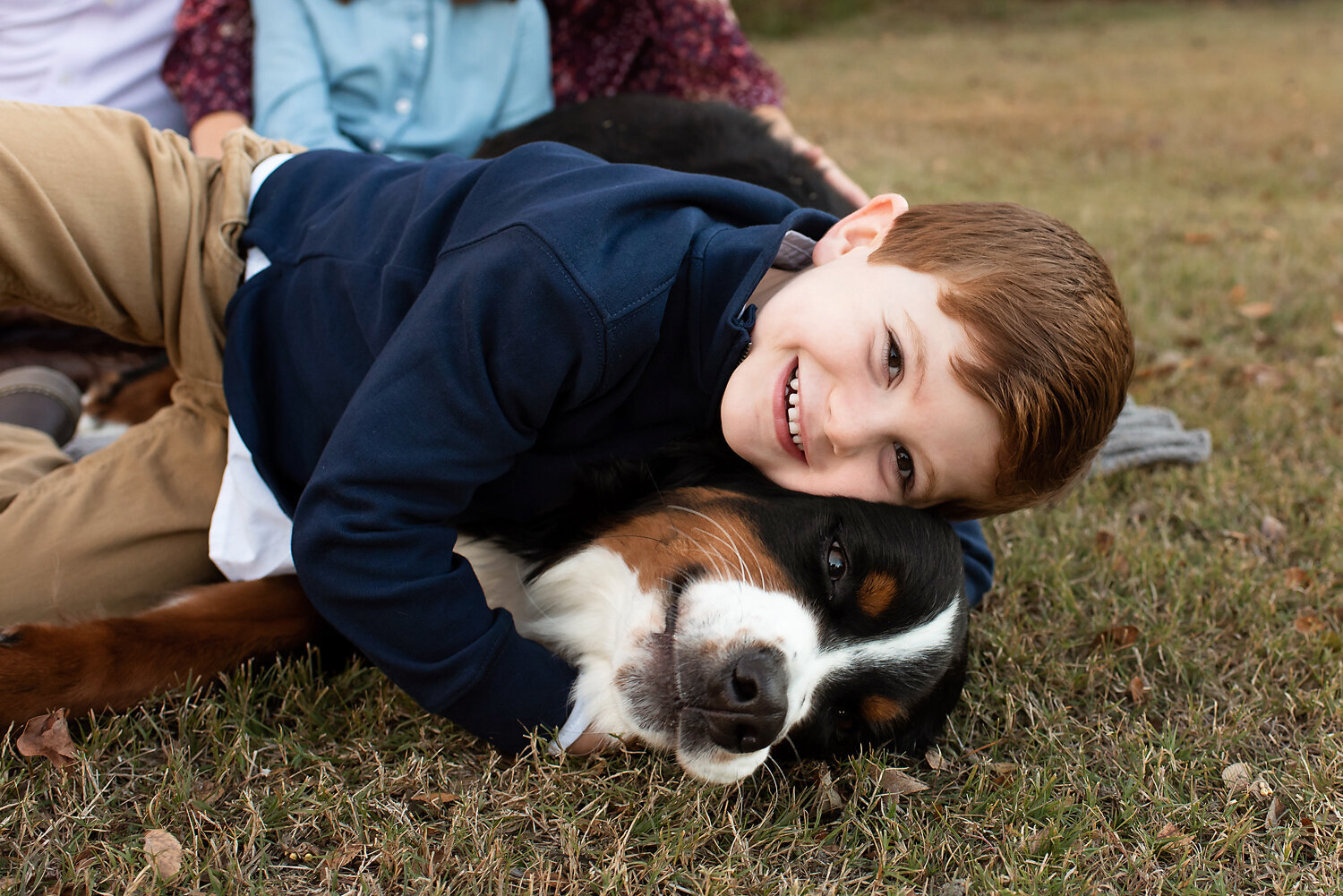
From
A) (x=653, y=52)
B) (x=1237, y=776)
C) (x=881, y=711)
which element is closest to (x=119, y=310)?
(x=881, y=711)

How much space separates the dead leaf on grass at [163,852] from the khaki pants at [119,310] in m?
0.61

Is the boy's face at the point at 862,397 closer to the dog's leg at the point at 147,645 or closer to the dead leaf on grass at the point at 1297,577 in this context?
the dog's leg at the point at 147,645

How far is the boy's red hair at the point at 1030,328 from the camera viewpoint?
1.94 meters

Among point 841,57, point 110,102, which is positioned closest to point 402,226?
point 110,102

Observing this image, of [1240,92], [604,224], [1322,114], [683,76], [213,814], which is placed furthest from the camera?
[1240,92]

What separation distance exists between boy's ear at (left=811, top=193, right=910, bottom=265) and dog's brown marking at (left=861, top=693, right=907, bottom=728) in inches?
36.2

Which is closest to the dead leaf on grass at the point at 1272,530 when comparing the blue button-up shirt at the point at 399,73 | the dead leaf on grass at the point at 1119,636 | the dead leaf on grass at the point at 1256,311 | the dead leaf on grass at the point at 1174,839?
the dead leaf on grass at the point at 1119,636

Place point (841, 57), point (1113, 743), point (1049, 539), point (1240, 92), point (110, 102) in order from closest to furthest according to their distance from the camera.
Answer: point (1113, 743), point (1049, 539), point (110, 102), point (1240, 92), point (841, 57)

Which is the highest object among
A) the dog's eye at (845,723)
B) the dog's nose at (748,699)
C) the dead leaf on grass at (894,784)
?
the dog's nose at (748,699)

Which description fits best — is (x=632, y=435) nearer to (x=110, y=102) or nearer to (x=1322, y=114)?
(x=110, y=102)

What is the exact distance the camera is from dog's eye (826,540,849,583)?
203 cm

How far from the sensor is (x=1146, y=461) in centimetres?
332

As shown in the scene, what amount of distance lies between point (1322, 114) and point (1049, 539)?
957 cm

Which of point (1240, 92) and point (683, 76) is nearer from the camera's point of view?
point (683, 76)
